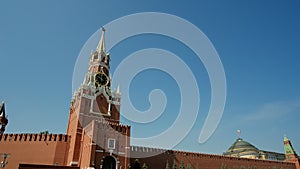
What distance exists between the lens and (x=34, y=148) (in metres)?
30.3

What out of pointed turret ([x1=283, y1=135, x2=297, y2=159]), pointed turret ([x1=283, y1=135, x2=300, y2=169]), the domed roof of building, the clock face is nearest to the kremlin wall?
the clock face

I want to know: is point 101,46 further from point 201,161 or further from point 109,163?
point 201,161

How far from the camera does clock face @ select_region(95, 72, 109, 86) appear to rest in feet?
127

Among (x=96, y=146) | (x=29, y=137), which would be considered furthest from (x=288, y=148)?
(x=29, y=137)

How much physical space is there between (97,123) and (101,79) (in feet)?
47.1

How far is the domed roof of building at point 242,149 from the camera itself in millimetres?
49875

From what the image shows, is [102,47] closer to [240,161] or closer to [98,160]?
[98,160]

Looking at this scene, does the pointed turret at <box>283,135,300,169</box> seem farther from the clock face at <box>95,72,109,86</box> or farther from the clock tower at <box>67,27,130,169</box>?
the clock face at <box>95,72,109,86</box>

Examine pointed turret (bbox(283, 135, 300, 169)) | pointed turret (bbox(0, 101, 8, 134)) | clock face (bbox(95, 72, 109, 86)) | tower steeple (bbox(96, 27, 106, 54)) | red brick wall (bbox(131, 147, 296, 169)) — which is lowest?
red brick wall (bbox(131, 147, 296, 169))

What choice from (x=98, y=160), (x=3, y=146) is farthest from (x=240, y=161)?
(x=3, y=146)

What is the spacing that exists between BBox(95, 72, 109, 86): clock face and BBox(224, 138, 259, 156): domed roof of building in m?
32.0

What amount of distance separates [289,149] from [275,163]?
9.25 meters

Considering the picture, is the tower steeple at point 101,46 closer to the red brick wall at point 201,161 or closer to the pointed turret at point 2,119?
the pointed turret at point 2,119

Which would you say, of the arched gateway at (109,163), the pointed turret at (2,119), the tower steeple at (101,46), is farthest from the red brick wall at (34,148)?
the tower steeple at (101,46)
